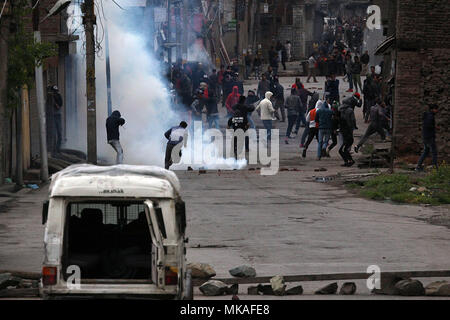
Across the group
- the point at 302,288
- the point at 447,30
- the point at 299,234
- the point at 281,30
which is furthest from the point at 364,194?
the point at 281,30

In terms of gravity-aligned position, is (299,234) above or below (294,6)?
below

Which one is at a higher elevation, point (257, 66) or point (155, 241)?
point (257, 66)

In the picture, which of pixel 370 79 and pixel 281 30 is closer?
pixel 370 79

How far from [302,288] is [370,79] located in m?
27.4

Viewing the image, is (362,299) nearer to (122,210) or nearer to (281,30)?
(122,210)

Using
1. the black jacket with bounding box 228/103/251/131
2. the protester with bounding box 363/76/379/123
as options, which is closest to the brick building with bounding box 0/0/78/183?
the black jacket with bounding box 228/103/251/131

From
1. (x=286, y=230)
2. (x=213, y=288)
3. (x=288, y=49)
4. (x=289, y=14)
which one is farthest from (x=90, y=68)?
(x=289, y=14)

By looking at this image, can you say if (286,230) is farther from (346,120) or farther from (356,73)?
(356,73)

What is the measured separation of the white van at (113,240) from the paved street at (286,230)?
3536 mm

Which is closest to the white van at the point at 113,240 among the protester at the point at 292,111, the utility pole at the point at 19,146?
the utility pole at the point at 19,146

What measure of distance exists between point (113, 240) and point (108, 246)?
7 centimetres

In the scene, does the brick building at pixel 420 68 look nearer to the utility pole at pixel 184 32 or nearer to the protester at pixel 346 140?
the protester at pixel 346 140

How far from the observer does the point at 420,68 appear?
2770 centimetres

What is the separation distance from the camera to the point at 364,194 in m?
22.3
